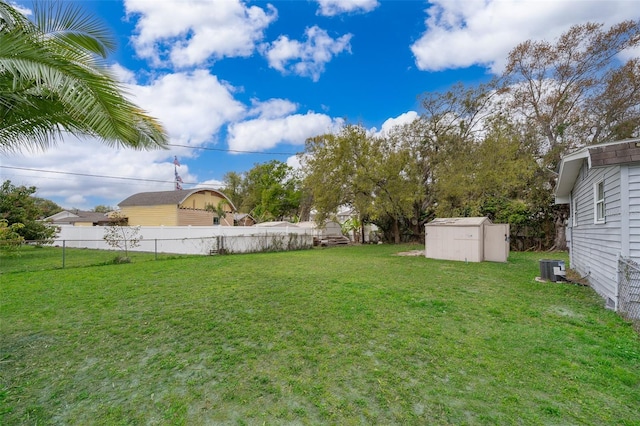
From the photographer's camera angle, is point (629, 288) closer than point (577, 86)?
Yes

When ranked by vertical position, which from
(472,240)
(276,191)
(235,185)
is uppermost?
(235,185)

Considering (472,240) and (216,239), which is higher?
(472,240)

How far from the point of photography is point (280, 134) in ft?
71.9

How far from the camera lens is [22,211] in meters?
14.5

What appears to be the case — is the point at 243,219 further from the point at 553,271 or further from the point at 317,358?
the point at 317,358

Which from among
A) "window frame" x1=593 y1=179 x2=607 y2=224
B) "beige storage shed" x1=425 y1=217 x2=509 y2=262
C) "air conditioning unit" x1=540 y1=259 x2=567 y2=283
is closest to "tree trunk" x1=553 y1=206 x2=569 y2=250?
"beige storage shed" x1=425 y1=217 x2=509 y2=262

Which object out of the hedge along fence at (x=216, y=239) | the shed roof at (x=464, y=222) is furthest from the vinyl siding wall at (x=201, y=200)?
the shed roof at (x=464, y=222)

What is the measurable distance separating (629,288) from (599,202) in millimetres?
2218

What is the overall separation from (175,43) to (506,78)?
18.4 metres

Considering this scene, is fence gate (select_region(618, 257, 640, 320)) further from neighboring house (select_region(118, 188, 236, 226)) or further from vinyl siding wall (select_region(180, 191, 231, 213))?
vinyl siding wall (select_region(180, 191, 231, 213))

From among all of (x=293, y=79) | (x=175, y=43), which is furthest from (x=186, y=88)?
(x=293, y=79)

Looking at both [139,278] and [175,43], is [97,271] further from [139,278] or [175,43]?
[175,43]

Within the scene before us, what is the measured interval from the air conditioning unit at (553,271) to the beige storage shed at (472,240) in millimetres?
3506

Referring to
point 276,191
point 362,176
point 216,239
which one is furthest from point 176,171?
point 362,176
